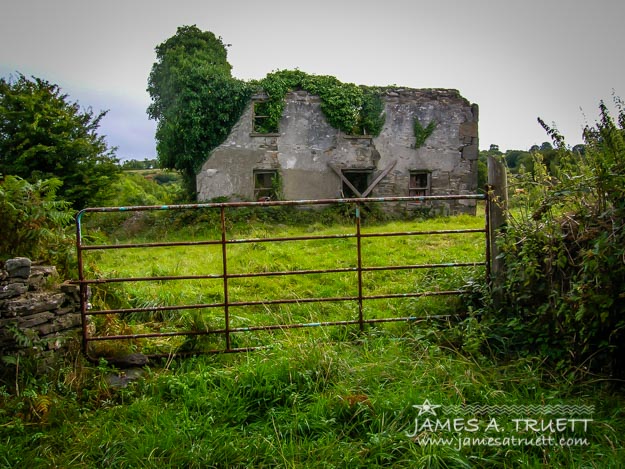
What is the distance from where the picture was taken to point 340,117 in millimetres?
16469

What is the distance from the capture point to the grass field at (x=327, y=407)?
275 cm

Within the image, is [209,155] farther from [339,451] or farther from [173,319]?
[339,451]

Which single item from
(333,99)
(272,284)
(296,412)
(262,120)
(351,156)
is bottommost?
(296,412)

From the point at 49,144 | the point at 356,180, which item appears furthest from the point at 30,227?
the point at 356,180

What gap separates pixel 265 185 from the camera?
16.8 meters

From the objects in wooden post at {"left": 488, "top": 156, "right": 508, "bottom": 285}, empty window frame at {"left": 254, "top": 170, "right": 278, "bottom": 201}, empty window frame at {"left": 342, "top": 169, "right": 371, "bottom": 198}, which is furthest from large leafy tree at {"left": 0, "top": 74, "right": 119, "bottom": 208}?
wooden post at {"left": 488, "top": 156, "right": 508, "bottom": 285}

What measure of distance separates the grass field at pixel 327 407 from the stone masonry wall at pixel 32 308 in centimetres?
24

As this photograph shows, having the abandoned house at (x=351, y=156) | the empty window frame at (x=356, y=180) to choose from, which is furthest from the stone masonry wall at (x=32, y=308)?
the empty window frame at (x=356, y=180)

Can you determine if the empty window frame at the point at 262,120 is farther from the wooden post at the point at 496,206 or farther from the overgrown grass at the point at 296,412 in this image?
the overgrown grass at the point at 296,412

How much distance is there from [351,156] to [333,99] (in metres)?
2.14

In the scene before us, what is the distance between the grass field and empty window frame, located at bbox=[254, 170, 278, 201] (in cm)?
1182

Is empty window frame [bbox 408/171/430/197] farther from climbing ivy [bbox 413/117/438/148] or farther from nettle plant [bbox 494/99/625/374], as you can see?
nettle plant [bbox 494/99/625/374]

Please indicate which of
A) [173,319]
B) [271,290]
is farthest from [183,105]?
[173,319]

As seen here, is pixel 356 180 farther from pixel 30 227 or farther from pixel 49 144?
pixel 30 227
